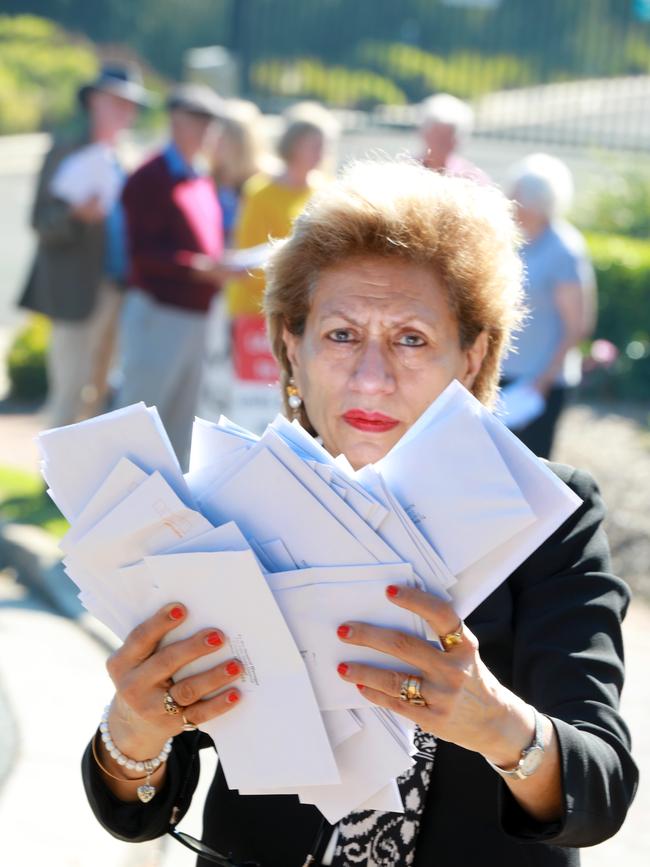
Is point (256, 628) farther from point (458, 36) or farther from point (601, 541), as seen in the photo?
point (458, 36)

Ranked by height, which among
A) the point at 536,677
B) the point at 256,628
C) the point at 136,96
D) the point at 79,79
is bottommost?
the point at 79,79

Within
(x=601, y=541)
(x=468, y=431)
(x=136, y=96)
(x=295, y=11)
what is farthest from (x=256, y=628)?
(x=295, y=11)

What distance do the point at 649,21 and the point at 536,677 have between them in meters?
14.6

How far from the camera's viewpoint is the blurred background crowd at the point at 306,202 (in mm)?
7758

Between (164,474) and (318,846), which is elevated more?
(164,474)

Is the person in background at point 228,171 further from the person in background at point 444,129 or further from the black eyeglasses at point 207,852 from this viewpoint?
the black eyeglasses at point 207,852

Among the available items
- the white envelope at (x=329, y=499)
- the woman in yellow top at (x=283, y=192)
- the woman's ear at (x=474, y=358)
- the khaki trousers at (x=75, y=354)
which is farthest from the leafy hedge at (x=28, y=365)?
the white envelope at (x=329, y=499)

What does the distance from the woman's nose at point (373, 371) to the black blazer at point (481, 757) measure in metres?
0.34

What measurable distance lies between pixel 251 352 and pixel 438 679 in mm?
6358

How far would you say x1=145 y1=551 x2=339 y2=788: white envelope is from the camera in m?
1.95

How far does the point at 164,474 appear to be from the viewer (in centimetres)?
199

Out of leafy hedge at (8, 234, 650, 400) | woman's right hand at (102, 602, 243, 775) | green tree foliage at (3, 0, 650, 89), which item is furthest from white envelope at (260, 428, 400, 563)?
green tree foliage at (3, 0, 650, 89)

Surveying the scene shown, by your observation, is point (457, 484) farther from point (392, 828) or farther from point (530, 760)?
point (392, 828)

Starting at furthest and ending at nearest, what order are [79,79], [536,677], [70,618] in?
[79,79] < [70,618] < [536,677]
